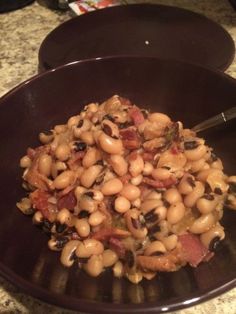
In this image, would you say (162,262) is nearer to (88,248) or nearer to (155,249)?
(155,249)

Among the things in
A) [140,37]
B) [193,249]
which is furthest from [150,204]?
[140,37]

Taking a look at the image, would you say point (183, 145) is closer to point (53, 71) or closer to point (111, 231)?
point (111, 231)

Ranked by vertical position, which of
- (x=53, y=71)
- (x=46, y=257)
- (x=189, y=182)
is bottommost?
(x=46, y=257)

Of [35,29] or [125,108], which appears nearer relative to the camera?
[125,108]

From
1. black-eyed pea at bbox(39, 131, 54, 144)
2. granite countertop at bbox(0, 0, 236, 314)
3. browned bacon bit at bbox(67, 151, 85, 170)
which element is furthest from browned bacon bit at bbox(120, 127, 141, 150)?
granite countertop at bbox(0, 0, 236, 314)

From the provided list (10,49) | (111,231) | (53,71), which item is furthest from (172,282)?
(10,49)

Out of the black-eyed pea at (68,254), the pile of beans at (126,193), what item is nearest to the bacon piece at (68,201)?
the pile of beans at (126,193)

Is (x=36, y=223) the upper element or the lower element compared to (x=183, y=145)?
lower
